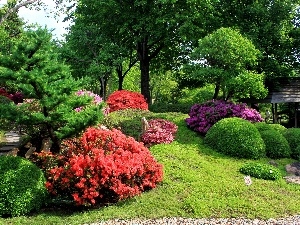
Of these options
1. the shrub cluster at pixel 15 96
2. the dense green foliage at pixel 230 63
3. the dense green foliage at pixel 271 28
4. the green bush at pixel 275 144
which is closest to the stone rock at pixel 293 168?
the green bush at pixel 275 144

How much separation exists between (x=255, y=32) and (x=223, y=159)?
1007 cm

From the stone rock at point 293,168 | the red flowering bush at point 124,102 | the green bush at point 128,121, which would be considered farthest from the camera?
the red flowering bush at point 124,102

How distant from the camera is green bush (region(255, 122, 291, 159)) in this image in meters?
12.2

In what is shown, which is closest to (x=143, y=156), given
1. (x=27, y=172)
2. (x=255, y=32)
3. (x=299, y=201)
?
(x=27, y=172)

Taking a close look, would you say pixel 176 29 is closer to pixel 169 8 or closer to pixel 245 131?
pixel 169 8

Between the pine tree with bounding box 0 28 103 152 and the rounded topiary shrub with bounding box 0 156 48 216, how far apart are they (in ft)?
2.96

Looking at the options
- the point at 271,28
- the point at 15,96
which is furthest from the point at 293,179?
the point at 271,28

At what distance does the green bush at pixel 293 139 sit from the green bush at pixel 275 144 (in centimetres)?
22

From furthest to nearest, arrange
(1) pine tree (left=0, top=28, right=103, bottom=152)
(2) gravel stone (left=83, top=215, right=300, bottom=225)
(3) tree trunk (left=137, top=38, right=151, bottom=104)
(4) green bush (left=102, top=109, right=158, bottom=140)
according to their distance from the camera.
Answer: (3) tree trunk (left=137, top=38, right=151, bottom=104) → (4) green bush (left=102, top=109, right=158, bottom=140) → (1) pine tree (left=0, top=28, right=103, bottom=152) → (2) gravel stone (left=83, top=215, right=300, bottom=225)

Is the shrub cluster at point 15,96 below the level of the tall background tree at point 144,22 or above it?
below

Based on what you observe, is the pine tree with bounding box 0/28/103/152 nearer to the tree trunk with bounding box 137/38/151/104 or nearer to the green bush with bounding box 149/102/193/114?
the green bush with bounding box 149/102/193/114

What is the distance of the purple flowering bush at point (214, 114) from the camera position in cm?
1395

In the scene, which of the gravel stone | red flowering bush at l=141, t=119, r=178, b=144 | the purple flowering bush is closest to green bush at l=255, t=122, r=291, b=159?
the purple flowering bush

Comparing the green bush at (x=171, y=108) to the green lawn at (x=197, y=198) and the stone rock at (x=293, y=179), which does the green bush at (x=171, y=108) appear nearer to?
the green lawn at (x=197, y=198)
